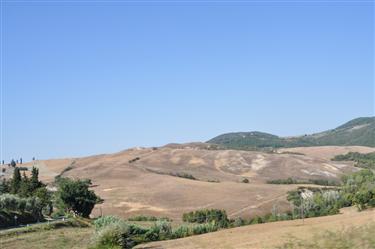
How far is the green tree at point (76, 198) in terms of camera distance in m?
77.7

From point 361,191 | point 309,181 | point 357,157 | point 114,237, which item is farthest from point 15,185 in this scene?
point 357,157

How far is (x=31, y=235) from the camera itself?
51.8 meters

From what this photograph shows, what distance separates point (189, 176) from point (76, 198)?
5592cm

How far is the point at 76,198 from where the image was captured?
7812 cm

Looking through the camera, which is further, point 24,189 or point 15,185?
point 15,185

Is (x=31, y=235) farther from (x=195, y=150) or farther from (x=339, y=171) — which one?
(x=195, y=150)

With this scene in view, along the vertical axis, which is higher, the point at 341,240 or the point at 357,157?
the point at 357,157

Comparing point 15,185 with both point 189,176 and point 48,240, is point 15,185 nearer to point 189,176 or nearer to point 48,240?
point 48,240

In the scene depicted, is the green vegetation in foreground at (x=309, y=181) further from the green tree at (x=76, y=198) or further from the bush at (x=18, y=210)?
the bush at (x=18, y=210)

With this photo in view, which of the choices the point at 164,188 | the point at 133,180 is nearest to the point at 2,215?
the point at 164,188

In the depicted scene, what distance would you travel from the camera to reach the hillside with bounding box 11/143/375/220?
9719 centimetres

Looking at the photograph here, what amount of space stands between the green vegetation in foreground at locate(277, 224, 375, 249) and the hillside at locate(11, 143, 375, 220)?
49973 millimetres

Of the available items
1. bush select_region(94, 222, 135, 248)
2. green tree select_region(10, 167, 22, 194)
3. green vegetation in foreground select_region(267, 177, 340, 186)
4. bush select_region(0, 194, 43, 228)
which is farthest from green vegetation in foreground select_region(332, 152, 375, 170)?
bush select_region(94, 222, 135, 248)

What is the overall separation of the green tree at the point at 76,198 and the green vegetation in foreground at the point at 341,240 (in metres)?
46.7
